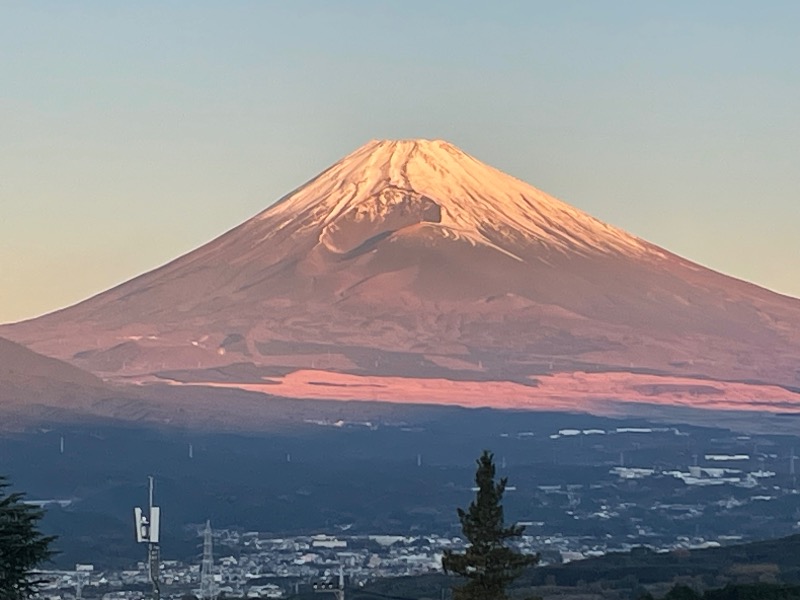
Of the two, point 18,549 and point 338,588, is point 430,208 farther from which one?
point 18,549

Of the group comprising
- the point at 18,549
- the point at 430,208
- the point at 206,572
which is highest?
the point at 430,208

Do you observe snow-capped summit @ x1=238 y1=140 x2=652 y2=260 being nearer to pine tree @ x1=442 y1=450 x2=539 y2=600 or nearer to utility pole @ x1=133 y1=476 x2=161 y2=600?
pine tree @ x1=442 y1=450 x2=539 y2=600

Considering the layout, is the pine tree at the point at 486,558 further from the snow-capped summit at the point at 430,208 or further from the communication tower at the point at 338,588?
the snow-capped summit at the point at 430,208

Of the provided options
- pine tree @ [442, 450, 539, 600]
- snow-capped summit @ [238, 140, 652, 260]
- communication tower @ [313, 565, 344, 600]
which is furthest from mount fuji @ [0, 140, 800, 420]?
pine tree @ [442, 450, 539, 600]

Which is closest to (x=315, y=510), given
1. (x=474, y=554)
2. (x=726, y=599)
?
(x=726, y=599)

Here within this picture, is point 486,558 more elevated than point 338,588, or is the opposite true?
point 486,558

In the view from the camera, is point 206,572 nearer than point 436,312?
Yes

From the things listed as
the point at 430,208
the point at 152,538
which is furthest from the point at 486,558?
the point at 430,208

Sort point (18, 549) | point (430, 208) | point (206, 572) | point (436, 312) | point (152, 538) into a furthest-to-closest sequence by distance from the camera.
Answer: point (430, 208)
point (436, 312)
point (206, 572)
point (18, 549)
point (152, 538)
